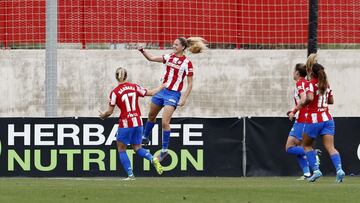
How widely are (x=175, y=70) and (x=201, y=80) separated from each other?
5.81 m

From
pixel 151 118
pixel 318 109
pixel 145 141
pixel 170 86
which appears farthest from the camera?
pixel 145 141

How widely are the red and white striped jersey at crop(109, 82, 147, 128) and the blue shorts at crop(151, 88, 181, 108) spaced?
1.18 metres

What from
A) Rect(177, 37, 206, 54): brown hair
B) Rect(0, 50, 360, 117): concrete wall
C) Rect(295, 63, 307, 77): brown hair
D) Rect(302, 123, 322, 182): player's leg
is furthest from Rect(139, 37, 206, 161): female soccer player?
Rect(0, 50, 360, 117): concrete wall

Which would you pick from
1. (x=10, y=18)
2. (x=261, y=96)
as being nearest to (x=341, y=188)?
(x=261, y=96)

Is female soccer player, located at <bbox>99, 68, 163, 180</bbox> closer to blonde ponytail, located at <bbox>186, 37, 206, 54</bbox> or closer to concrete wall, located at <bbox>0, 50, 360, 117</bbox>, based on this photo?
blonde ponytail, located at <bbox>186, 37, 206, 54</bbox>

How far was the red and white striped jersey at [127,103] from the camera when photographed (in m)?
19.1

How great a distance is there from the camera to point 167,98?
67.0ft

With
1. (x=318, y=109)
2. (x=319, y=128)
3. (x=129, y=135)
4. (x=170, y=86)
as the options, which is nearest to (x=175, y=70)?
(x=170, y=86)

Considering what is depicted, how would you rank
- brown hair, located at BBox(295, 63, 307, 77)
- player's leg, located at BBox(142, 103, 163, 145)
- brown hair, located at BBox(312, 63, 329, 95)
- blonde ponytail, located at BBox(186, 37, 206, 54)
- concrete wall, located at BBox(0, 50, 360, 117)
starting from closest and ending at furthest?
brown hair, located at BBox(312, 63, 329, 95) < brown hair, located at BBox(295, 63, 307, 77) < blonde ponytail, located at BBox(186, 37, 206, 54) < player's leg, located at BBox(142, 103, 163, 145) < concrete wall, located at BBox(0, 50, 360, 117)

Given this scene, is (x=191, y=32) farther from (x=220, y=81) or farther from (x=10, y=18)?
(x=10, y=18)

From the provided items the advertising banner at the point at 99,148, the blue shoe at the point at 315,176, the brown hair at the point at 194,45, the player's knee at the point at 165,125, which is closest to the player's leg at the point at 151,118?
the player's knee at the point at 165,125

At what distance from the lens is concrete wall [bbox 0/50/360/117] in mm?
25844

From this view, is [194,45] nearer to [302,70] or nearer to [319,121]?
[302,70]

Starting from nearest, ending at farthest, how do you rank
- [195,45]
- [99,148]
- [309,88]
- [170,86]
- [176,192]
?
[176,192]
[309,88]
[195,45]
[170,86]
[99,148]
